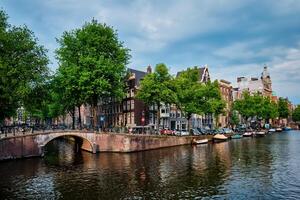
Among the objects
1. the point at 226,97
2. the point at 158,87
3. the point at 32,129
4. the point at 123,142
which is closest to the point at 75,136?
the point at 123,142

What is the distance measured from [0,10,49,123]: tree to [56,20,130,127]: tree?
6864 mm

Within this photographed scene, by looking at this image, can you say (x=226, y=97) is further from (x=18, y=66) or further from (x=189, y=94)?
(x=18, y=66)

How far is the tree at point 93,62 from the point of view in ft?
192

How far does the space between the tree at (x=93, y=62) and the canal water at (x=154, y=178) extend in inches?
614

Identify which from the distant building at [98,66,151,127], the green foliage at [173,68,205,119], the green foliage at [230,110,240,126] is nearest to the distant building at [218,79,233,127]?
the green foliage at [230,110,240,126]

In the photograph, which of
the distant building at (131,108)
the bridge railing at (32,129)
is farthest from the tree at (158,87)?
the bridge railing at (32,129)

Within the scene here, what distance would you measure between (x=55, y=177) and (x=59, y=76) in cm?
2848

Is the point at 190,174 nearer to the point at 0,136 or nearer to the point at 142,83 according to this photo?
the point at 0,136

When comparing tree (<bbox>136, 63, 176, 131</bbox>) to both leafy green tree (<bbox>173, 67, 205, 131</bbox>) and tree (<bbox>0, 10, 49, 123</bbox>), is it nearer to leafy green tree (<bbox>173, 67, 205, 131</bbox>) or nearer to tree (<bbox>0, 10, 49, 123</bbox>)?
leafy green tree (<bbox>173, 67, 205, 131</bbox>)

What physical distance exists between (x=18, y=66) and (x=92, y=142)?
17945 millimetres

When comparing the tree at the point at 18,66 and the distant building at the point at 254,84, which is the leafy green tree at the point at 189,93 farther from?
the distant building at the point at 254,84

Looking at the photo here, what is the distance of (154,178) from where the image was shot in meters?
34.3

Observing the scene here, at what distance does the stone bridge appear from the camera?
158 ft

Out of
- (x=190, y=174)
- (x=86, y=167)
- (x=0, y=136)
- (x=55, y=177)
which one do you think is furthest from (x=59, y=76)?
(x=190, y=174)
